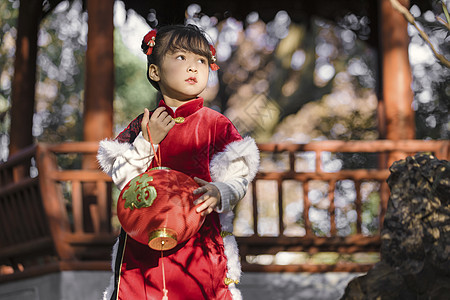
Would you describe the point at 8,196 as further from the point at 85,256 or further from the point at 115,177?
the point at 115,177

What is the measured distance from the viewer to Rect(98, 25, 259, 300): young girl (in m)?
2.88

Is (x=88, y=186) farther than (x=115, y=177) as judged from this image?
Yes

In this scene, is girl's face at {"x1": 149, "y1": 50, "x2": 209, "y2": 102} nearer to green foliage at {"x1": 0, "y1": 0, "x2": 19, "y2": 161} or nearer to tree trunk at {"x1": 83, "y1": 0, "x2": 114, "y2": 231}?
tree trunk at {"x1": 83, "y1": 0, "x2": 114, "y2": 231}

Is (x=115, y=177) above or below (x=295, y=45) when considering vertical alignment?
below

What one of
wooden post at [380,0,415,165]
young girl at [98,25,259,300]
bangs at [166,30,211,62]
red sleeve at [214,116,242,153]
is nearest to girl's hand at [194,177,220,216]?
young girl at [98,25,259,300]

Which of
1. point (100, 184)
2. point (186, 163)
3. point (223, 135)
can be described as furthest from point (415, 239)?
point (100, 184)

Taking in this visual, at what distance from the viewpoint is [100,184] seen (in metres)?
5.82

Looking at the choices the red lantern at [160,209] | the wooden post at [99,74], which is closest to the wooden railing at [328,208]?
the wooden post at [99,74]

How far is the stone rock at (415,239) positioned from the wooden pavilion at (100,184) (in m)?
1.04

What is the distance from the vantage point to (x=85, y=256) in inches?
231

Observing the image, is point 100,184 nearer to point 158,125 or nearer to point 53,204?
point 53,204

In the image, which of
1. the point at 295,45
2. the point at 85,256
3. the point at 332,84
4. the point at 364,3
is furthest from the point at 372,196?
the point at 85,256

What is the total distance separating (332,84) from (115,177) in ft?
29.6

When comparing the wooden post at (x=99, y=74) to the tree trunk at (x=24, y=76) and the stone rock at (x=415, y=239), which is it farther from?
the stone rock at (x=415, y=239)
